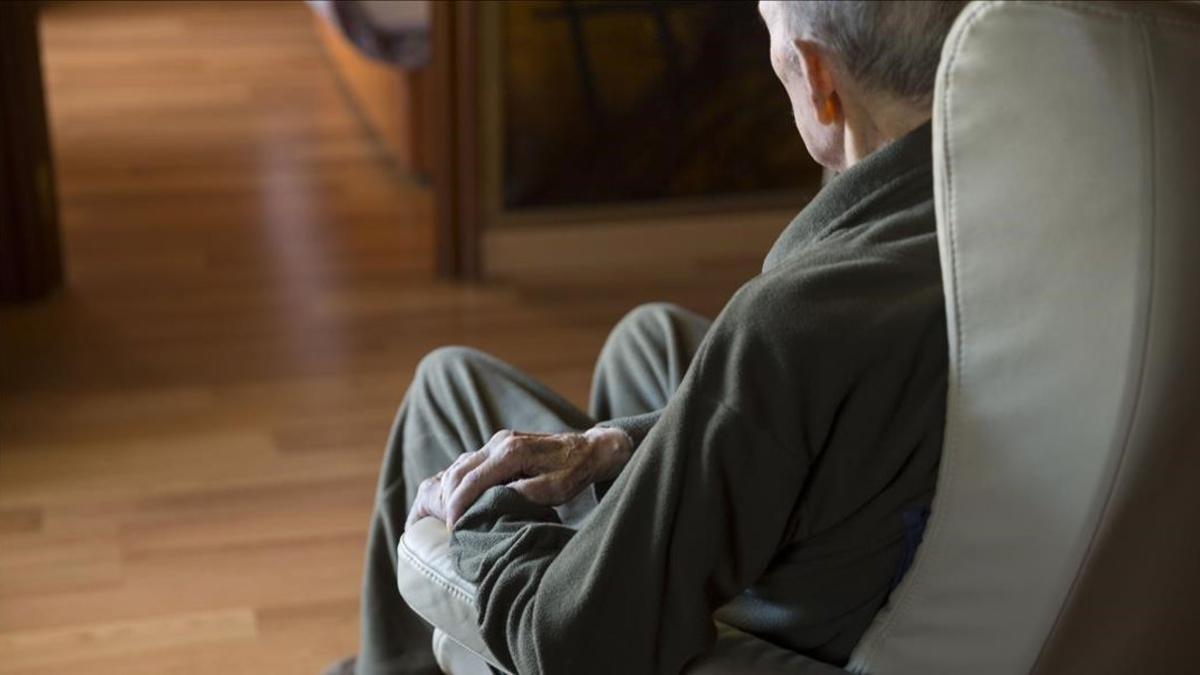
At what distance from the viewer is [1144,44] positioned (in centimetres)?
102

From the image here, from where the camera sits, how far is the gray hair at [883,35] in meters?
1.12

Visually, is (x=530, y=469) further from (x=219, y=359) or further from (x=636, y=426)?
(x=219, y=359)

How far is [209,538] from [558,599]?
1.27 m

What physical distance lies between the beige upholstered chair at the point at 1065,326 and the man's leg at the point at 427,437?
0.52 m

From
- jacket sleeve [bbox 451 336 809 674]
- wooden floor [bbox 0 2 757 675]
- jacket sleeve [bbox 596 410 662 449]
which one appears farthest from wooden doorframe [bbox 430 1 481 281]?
jacket sleeve [bbox 451 336 809 674]

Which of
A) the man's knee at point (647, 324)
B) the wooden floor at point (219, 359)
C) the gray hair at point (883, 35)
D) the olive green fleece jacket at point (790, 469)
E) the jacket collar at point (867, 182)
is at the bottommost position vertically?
the wooden floor at point (219, 359)

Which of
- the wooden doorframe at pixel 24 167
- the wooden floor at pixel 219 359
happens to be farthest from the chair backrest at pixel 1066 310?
the wooden doorframe at pixel 24 167

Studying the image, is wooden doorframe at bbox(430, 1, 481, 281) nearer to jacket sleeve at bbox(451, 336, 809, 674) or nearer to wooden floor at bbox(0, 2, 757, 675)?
wooden floor at bbox(0, 2, 757, 675)

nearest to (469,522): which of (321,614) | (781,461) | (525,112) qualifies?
(781,461)

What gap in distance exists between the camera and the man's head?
3.67ft

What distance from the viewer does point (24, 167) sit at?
294 cm

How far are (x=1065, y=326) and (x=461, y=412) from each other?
2.28 ft

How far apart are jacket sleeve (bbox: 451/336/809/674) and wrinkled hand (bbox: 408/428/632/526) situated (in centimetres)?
13

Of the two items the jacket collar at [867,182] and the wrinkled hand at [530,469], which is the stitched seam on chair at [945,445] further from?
the wrinkled hand at [530,469]
